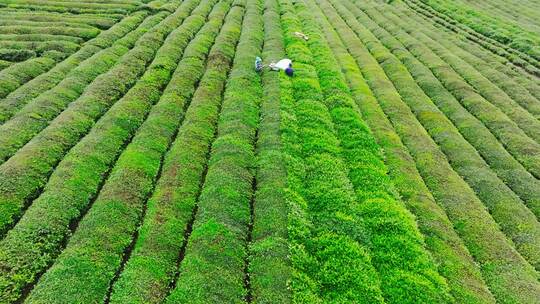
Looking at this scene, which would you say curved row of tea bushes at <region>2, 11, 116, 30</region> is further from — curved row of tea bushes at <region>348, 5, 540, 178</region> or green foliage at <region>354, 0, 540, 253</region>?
curved row of tea bushes at <region>348, 5, 540, 178</region>

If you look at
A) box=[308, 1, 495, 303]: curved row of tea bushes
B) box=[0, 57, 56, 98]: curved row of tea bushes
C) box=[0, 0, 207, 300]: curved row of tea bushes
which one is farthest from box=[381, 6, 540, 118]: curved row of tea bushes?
box=[0, 57, 56, 98]: curved row of tea bushes

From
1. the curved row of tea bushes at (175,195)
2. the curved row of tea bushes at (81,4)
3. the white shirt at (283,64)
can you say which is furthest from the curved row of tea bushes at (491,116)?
the curved row of tea bushes at (81,4)

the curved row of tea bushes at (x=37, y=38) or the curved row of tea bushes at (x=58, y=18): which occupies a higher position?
the curved row of tea bushes at (x=58, y=18)

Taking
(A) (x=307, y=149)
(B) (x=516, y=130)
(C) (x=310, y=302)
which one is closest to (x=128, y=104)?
(A) (x=307, y=149)

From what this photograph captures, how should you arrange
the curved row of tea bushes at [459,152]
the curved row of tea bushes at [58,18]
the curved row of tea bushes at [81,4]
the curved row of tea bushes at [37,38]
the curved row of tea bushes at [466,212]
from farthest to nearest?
the curved row of tea bushes at [81,4], the curved row of tea bushes at [58,18], the curved row of tea bushes at [37,38], the curved row of tea bushes at [459,152], the curved row of tea bushes at [466,212]

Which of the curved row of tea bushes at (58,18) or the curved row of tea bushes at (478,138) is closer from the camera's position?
the curved row of tea bushes at (478,138)

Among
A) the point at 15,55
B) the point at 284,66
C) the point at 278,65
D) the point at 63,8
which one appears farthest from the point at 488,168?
the point at 63,8

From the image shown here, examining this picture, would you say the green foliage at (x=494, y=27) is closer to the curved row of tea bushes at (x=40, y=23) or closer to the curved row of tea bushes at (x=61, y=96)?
the curved row of tea bushes at (x=61, y=96)
